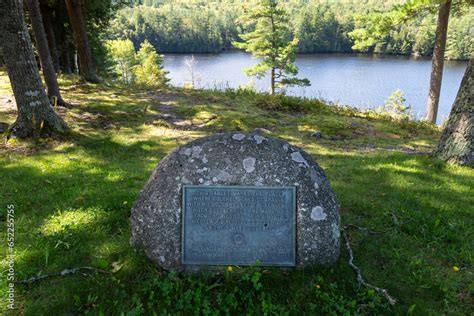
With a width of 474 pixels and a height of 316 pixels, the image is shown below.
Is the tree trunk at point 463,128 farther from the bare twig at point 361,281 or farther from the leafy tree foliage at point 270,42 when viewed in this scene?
the leafy tree foliage at point 270,42

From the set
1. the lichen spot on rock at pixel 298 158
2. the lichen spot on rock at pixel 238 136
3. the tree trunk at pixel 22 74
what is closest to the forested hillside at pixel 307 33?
the tree trunk at pixel 22 74

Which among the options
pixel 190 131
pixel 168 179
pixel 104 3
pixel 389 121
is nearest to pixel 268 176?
A: pixel 168 179

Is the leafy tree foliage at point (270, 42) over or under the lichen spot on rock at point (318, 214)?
over

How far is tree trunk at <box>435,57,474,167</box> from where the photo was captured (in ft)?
21.7

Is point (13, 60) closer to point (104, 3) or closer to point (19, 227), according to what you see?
point (19, 227)

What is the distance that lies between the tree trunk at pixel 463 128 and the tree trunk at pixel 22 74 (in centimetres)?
889

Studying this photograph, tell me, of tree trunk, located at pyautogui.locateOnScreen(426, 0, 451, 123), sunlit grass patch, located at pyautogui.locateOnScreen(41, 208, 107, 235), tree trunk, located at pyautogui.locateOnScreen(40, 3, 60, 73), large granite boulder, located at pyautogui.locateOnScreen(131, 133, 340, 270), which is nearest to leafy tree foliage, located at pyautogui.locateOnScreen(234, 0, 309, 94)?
tree trunk, located at pyautogui.locateOnScreen(426, 0, 451, 123)

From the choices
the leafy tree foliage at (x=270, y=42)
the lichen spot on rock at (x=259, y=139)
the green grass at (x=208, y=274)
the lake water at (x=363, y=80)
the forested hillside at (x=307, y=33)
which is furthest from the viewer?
the forested hillside at (x=307, y=33)

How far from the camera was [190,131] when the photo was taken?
10.1m

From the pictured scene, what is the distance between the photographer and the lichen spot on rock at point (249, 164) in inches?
147

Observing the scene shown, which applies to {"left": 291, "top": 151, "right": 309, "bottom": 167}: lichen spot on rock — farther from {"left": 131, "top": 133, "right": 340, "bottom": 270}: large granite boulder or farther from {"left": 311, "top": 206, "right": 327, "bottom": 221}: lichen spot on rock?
{"left": 311, "top": 206, "right": 327, "bottom": 221}: lichen spot on rock

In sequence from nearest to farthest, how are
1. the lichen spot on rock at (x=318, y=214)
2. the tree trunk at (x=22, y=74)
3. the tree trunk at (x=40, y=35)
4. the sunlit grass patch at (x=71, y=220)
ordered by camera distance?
the lichen spot on rock at (x=318, y=214) → the sunlit grass patch at (x=71, y=220) → the tree trunk at (x=22, y=74) → the tree trunk at (x=40, y=35)

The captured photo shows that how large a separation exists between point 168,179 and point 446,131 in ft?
20.2

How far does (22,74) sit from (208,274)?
669 centimetres
